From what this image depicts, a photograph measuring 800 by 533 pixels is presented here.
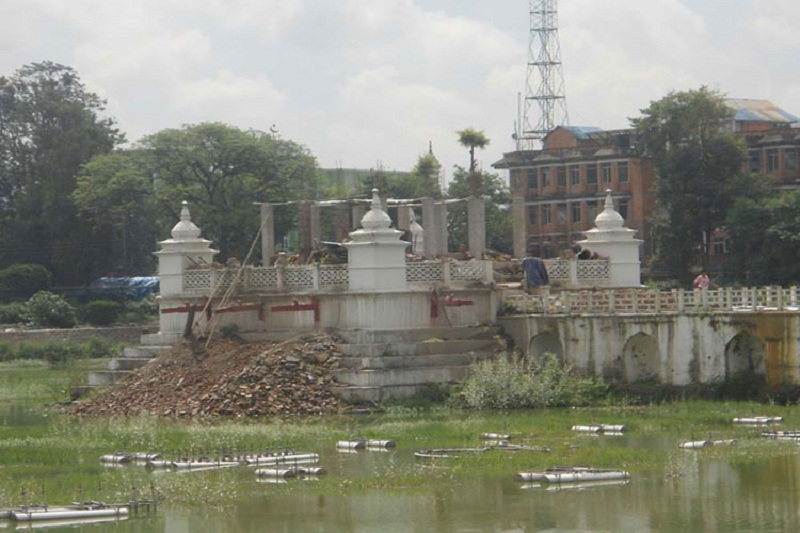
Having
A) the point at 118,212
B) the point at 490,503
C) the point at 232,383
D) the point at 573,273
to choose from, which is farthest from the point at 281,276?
the point at 118,212

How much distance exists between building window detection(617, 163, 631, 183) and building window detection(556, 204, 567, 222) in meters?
3.97

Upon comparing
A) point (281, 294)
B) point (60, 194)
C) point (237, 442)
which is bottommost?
point (237, 442)

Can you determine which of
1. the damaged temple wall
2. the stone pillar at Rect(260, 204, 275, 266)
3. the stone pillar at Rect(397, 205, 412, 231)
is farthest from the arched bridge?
the stone pillar at Rect(397, 205, 412, 231)

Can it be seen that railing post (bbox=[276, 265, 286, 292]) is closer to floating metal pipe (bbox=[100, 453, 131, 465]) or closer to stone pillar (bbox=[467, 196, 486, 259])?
stone pillar (bbox=[467, 196, 486, 259])

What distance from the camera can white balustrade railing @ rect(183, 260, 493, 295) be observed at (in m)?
47.1

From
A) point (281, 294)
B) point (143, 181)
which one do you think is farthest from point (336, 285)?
point (143, 181)

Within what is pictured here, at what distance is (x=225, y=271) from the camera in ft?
161

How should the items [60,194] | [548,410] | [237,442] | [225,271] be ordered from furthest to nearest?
1. [60,194]
2. [225,271]
3. [548,410]
4. [237,442]

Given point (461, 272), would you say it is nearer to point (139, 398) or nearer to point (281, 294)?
point (281, 294)

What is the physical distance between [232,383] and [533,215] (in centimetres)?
5346

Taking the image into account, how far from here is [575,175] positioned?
93.6 meters

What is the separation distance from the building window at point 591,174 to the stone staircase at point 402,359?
46901mm

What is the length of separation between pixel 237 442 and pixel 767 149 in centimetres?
5655

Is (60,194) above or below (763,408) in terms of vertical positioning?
above
